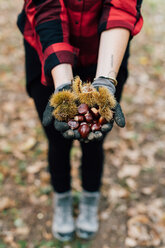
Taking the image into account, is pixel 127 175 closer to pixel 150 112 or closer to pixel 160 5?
pixel 150 112

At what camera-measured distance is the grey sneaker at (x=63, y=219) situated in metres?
2.29

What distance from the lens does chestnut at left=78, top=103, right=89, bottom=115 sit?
4.49 ft

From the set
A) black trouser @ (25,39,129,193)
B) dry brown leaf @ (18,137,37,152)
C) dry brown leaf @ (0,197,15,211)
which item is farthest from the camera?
dry brown leaf @ (18,137,37,152)

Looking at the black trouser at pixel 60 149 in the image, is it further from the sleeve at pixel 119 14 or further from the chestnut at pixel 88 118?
the chestnut at pixel 88 118

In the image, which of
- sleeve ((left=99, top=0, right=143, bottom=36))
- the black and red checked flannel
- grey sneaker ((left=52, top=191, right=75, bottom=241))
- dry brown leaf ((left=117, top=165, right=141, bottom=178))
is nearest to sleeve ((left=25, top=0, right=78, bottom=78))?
the black and red checked flannel

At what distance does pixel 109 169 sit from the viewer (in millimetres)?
2904

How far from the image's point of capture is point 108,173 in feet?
9.39

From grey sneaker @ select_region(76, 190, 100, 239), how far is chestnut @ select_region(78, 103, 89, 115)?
→ 1132mm

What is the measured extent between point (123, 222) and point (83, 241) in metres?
0.40

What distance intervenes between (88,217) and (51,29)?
64.1 inches

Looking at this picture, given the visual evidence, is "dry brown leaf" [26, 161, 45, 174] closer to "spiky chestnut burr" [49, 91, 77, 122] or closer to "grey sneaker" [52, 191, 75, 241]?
"grey sneaker" [52, 191, 75, 241]

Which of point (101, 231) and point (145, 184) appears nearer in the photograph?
point (101, 231)

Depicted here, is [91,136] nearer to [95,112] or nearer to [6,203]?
[95,112]

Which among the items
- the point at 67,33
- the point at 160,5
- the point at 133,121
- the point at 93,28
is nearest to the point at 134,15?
the point at 93,28
